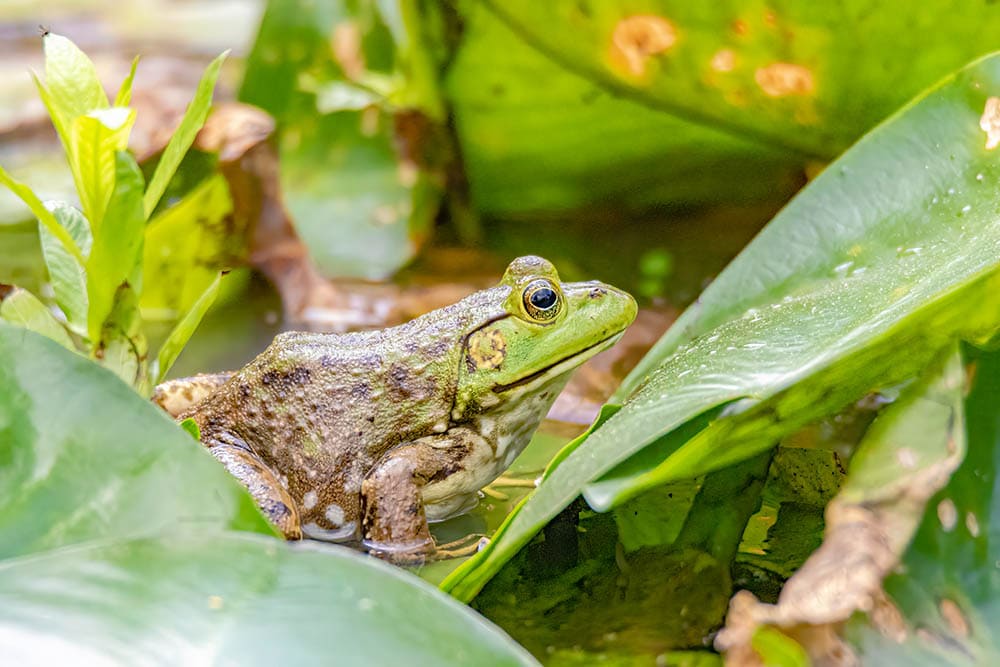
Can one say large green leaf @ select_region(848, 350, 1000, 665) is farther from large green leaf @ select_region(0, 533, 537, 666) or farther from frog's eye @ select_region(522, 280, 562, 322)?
frog's eye @ select_region(522, 280, 562, 322)

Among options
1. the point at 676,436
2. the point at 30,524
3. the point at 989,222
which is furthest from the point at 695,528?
the point at 30,524

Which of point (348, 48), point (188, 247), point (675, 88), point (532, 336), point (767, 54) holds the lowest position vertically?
point (188, 247)

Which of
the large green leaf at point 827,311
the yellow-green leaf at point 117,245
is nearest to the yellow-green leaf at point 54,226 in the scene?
A: the yellow-green leaf at point 117,245

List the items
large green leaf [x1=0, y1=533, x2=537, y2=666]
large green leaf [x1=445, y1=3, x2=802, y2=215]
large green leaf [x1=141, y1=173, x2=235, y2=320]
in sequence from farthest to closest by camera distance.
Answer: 1. large green leaf [x1=445, y1=3, x2=802, y2=215]
2. large green leaf [x1=141, y1=173, x2=235, y2=320]
3. large green leaf [x1=0, y1=533, x2=537, y2=666]

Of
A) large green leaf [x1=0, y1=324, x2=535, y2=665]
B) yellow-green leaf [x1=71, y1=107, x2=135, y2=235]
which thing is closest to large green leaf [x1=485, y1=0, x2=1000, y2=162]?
yellow-green leaf [x1=71, y1=107, x2=135, y2=235]

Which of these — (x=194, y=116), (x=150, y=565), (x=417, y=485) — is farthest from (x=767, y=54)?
(x=150, y=565)

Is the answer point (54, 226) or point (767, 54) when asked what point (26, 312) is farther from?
Answer: point (767, 54)

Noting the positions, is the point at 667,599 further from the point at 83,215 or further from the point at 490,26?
the point at 490,26
